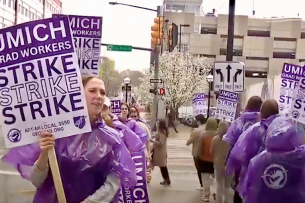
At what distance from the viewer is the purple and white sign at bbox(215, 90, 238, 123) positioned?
14.2m

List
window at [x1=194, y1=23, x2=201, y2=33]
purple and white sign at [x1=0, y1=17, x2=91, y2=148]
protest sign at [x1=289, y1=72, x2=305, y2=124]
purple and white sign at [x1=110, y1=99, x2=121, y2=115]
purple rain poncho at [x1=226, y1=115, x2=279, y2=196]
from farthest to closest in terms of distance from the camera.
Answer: window at [x1=194, y1=23, x2=201, y2=33], purple and white sign at [x1=110, y1=99, x2=121, y2=115], purple rain poncho at [x1=226, y1=115, x2=279, y2=196], protest sign at [x1=289, y1=72, x2=305, y2=124], purple and white sign at [x1=0, y1=17, x2=91, y2=148]

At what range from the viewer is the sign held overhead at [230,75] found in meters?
15.4

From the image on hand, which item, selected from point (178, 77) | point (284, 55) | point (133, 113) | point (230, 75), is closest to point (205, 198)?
point (133, 113)

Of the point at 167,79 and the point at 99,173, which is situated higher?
the point at 99,173

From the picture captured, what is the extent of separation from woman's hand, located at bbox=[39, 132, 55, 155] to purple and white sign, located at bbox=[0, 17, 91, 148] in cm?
6

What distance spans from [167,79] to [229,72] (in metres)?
49.6

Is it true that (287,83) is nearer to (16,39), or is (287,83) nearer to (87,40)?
(87,40)

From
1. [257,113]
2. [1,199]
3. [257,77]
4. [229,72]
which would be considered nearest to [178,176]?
[229,72]

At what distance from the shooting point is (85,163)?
13.2ft

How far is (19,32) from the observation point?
12.9 feet

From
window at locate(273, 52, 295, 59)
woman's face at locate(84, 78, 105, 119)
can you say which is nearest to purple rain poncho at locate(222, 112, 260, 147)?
woman's face at locate(84, 78, 105, 119)

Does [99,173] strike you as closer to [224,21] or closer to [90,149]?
[90,149]

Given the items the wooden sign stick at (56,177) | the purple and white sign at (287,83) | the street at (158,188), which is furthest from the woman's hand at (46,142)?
the street at (158,188)

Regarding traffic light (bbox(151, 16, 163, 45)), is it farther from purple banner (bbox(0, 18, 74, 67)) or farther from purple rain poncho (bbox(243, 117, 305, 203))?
purple banner (bbox(0, 18, 74, 67))
